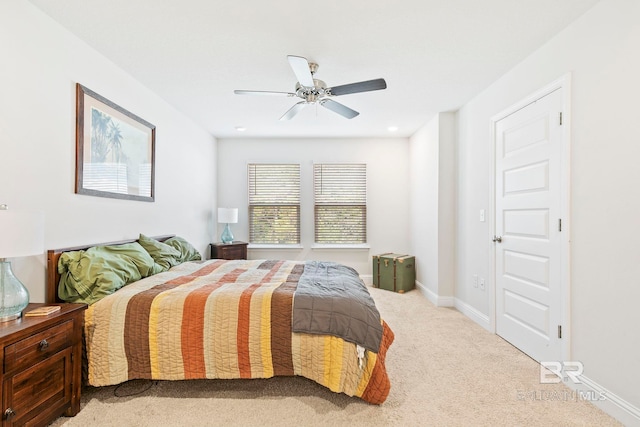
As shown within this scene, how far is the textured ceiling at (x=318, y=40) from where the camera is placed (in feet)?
6.72

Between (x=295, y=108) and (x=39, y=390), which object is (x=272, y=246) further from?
(x=39, y=390)

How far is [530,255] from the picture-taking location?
104 inches

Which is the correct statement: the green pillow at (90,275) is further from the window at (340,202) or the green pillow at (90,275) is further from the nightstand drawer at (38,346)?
the window at (340,202)

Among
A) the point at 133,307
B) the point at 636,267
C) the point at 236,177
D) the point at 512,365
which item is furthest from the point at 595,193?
the point at 236,177

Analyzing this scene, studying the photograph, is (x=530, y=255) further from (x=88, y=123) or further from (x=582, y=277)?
(x=88, y=123)

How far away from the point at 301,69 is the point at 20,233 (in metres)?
1.95

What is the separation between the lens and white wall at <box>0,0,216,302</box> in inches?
74.2

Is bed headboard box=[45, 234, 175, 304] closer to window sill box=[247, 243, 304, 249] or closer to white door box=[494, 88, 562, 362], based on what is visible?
window sill box=[247, 243, 304, 249]

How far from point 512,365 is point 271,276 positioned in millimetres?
2025

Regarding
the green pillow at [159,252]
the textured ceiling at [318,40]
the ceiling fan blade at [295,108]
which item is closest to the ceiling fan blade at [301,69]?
the textured ceiling at [318,40]

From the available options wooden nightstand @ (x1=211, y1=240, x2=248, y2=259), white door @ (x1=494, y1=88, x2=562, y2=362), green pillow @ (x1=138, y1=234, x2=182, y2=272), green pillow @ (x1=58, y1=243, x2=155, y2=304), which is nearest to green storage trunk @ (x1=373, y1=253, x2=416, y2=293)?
white door @ (x1=494, y1=88, x2=562, y2=362)

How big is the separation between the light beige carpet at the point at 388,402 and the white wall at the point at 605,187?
15.6 inches

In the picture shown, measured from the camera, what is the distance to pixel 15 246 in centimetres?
150

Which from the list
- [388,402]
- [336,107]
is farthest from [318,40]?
[388,402]
